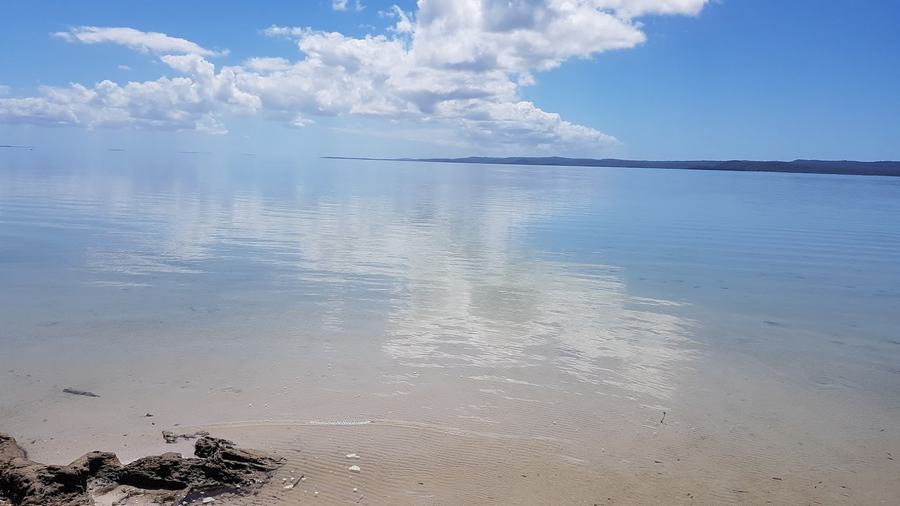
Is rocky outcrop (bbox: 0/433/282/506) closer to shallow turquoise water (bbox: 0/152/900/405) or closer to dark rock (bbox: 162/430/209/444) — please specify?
dark rock (bbox: 162/430/209/444)

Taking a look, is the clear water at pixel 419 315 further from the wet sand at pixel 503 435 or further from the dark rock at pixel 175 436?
the dark rock at pixel 175 436

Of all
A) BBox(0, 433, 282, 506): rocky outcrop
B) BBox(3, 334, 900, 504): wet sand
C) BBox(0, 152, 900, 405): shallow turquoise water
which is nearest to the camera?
BBox(0, 433, 282, 506): rocky outcrop

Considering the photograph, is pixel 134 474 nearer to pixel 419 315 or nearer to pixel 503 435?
pixel 503 435

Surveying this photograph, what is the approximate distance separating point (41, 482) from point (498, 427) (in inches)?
195

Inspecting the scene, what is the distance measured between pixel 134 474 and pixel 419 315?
7528 mm

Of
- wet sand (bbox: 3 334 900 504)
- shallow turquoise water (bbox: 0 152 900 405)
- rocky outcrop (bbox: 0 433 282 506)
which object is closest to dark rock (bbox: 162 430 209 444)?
wet sand (bbox: 3 334 900 504)

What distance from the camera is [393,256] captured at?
20.4 meters

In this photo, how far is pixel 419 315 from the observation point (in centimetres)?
1308

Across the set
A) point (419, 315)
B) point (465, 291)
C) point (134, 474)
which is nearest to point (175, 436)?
point (134, 474)

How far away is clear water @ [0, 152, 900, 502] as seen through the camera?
360 inches

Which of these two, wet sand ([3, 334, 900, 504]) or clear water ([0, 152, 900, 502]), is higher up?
clear water ([0, 152, 900, 502])

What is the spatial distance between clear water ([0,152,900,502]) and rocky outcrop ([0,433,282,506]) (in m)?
1.59

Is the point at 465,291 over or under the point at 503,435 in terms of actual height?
over

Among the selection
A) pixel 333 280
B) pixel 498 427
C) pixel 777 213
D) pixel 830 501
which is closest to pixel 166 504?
pixel 498 427
